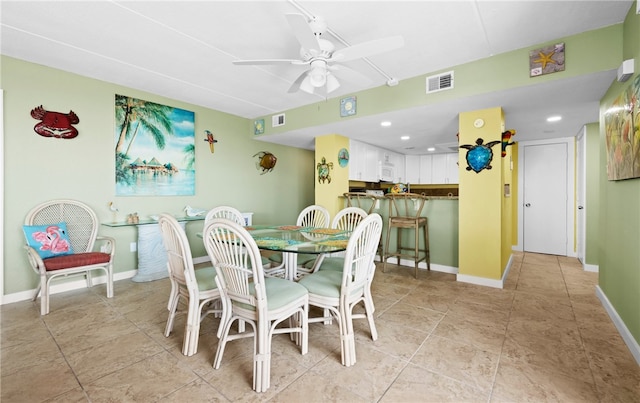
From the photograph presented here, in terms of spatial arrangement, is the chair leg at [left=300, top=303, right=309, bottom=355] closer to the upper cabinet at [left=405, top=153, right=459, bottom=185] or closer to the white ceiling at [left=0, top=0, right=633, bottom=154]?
the white ceiling at [left=0, top=0, right=633, bottom=154]

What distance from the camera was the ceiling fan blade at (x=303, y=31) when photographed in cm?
175

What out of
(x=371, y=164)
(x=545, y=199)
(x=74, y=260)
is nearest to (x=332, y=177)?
(x=371, y=164)

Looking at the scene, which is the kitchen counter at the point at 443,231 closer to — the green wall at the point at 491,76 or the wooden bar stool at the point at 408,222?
the wooden bar stool at the point at 408,222

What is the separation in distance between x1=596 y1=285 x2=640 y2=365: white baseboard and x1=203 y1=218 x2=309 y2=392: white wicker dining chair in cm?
229

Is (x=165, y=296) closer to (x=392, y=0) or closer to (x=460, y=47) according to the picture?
(x=392, y=0)

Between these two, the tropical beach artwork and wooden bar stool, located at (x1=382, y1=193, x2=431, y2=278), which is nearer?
the tropical beach artwork

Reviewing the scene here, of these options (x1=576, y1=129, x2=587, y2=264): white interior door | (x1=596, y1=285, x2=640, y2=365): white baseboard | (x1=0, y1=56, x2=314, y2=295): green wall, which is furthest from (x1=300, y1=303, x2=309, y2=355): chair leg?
(x1=576, y1=129, x2=587, y2=264): white interior door

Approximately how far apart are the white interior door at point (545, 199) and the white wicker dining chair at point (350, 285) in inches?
193

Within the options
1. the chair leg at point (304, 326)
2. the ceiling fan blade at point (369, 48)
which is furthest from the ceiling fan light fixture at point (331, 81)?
the chair leg at point (304, 326)

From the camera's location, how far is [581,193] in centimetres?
466

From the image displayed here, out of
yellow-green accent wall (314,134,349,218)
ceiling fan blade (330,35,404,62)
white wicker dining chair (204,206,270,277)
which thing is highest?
ceiling fan blade (330,35,404,62)

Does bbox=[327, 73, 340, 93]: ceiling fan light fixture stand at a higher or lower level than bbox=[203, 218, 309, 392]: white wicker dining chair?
higher

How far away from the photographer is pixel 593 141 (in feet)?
13.6

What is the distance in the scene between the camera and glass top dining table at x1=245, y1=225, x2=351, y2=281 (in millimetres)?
1991
